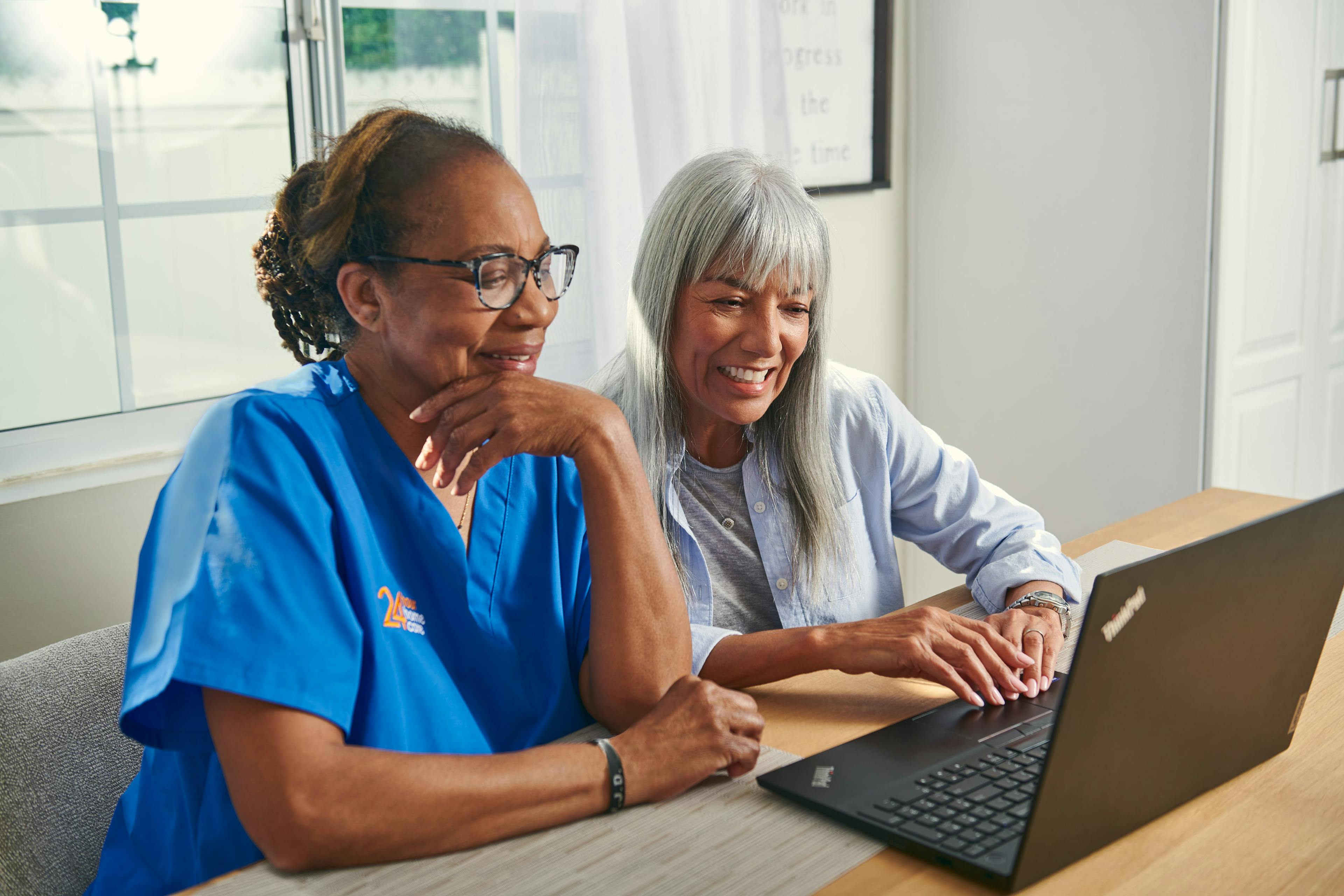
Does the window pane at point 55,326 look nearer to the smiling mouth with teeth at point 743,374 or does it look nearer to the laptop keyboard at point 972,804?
the smiling mouth with teeth at point 743,374

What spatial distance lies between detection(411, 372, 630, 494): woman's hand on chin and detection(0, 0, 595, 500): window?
509mm

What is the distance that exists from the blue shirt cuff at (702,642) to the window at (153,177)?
2.39 feet

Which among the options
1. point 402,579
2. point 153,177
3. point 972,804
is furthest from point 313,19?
point 972,804

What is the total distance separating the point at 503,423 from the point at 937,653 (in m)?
0.51

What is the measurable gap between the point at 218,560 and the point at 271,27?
1.26 m

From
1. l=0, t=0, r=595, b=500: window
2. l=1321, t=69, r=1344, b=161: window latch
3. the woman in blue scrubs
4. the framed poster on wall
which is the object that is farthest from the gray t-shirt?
l=1321, t=69, r=1344, b=161: window latch

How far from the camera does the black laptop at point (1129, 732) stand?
2.48 feet

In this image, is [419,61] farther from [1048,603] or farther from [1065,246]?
[1065,246]

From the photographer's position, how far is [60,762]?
1.10 m

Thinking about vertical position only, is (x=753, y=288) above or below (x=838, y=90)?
below

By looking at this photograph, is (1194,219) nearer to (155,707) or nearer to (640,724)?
(640,724)

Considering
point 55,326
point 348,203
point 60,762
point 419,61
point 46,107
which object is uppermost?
point 419,61

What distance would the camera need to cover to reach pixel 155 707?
0.87 metres

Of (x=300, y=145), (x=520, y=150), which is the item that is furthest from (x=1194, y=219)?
(x=300, y=145)
